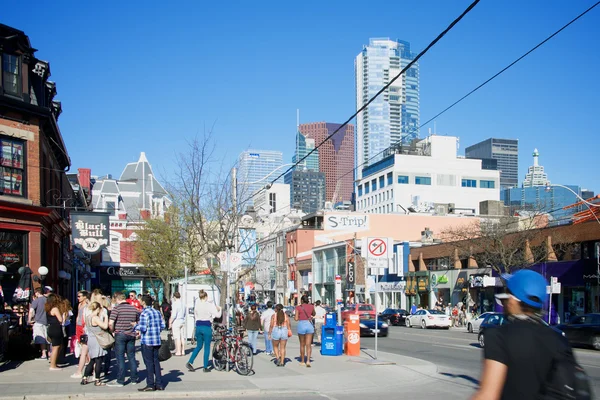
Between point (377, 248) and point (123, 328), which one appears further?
point (377, 248)

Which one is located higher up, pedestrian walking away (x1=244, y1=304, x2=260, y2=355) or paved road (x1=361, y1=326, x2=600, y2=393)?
pedestrian walking away (x1=244, y1=304, x2=260, y2=355)

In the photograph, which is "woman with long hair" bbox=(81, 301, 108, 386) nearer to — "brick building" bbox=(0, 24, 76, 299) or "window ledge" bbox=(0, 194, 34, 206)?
"brick building" bbox=(0, 24, 76, 299)

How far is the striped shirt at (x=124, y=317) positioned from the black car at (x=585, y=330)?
18.2 metres

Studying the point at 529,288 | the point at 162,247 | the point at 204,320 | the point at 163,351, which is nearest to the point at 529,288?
the point at 529,288

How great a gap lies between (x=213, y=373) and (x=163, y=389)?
9.62 ft

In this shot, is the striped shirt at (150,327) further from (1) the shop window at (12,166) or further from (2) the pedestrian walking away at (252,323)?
Answer: (1) the shop window at (12,166)

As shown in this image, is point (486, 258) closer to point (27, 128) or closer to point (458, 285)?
point (458, 285)

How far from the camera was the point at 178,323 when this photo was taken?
19469 millimetres

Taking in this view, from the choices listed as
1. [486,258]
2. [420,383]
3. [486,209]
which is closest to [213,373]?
[420,383]

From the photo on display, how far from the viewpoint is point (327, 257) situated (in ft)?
251

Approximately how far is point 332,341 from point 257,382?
657cm

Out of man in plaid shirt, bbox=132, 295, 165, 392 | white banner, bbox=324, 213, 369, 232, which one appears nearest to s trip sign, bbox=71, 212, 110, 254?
white banner, bbox=324, 213, 369, 232

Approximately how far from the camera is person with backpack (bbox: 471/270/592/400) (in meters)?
3.62

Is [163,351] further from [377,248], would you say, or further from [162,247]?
[162,247]
